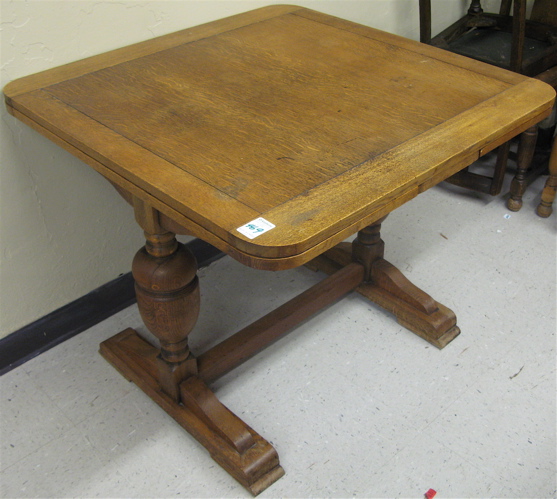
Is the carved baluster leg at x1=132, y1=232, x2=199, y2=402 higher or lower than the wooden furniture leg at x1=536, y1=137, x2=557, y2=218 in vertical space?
higher

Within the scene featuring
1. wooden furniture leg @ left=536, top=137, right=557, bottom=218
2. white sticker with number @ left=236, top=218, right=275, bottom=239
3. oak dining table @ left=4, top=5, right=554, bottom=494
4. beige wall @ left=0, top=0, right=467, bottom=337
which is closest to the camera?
white sticker with number @ left=236, top=218, right=275, bottom=239

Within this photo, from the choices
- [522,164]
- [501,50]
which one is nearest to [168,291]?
[522,164]

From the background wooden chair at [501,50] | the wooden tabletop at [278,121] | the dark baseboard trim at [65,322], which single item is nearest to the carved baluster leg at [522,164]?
the background wooden chair at [501,50]

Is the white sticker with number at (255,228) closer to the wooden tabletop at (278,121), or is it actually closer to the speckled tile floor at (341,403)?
→ the wooden tabletop at (278,121)

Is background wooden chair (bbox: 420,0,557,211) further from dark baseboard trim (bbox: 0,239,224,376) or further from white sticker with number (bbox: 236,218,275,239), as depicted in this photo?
white sticker with number (bbox: 236,218,275,239)

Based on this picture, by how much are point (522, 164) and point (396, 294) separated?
829mm

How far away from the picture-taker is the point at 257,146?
1.34 m

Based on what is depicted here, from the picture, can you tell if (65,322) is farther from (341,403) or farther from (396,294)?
(396,294)

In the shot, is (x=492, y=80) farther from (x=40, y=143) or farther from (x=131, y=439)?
(x=131, y=439)

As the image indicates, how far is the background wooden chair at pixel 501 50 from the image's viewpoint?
2.46m

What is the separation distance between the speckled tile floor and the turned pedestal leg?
0.06 metres

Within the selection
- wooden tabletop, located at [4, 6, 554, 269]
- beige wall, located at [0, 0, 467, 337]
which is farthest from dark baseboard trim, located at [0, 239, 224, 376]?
wooden tabletop, located at [4, 6, 554, 269]

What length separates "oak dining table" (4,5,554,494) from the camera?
1.18 m

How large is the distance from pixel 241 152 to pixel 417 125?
37cm
